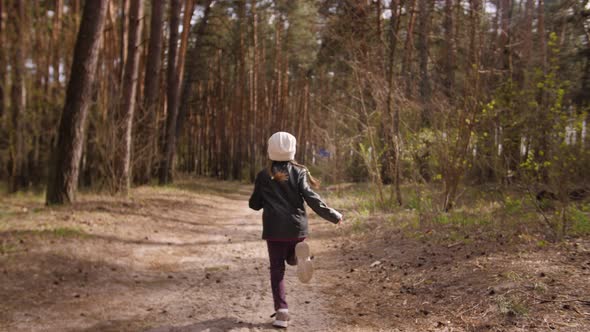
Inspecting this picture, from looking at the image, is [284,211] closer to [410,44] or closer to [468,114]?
[468,114]

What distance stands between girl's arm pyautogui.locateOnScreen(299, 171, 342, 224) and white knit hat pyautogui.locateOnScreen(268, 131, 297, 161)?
26 cm

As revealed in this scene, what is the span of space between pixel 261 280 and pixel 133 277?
1684 millimetres

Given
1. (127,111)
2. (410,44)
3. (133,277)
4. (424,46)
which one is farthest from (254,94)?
(133,277)

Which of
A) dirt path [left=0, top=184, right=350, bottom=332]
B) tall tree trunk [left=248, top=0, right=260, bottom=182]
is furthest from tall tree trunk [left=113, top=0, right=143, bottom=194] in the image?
tall tree trunk [left=248, top=0, right=260, bottom=182]

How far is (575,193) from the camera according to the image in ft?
26.2

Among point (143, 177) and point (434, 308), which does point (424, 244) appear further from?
point (143, 177)

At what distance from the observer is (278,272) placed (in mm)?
4395

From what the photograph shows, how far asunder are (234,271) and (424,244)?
275 cm

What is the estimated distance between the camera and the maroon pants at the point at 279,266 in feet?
14.4

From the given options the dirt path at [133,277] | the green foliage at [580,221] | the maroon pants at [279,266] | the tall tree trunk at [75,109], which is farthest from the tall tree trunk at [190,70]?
the maroon pants at [279,266]

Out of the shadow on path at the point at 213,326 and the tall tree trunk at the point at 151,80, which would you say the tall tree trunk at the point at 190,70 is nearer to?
the tall tree trunk at the point at 151,80

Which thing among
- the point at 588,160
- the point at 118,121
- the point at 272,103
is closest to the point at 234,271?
the point at 588,160

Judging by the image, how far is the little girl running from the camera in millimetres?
4324

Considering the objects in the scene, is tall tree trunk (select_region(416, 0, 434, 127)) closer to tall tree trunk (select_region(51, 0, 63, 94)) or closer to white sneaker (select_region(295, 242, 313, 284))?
white sneaker (select_region(295, 242, 313, 284))
